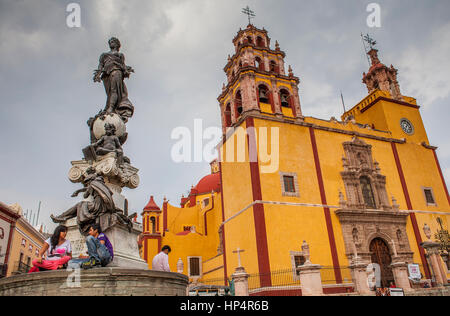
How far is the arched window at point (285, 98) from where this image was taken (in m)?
21.0

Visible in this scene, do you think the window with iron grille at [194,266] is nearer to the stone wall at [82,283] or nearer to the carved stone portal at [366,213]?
the carved stone portal at [366,213]

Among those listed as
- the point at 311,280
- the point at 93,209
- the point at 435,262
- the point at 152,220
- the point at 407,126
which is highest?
the point at 407,126

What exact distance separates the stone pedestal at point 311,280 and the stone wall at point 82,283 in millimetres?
7662

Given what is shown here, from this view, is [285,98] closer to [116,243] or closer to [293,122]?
[293,122]

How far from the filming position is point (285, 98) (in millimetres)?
21344

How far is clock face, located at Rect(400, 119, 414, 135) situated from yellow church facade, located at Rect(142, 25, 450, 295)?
9 cm

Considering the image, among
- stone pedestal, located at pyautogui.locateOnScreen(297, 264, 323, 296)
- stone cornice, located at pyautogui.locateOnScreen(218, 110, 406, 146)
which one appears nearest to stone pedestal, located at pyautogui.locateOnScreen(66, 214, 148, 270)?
stone pedestal, located at pyautogui.locateOnScreen(297, 264, 323, 296)

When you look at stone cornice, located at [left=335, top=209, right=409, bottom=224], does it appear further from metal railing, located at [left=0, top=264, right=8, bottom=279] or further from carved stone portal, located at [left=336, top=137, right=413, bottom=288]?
metal railing, located at [left=0, top=264, right=8, bottom=279]

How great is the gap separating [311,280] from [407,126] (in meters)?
17.4

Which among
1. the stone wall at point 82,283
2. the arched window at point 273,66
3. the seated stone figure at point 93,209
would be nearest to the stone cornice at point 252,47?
the arched window at point 273,66

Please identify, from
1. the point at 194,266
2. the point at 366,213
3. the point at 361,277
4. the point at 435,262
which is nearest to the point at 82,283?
the point at 361,277

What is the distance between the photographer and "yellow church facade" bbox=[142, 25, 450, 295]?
1655cm

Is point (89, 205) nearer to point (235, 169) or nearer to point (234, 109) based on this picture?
point (235, 169)

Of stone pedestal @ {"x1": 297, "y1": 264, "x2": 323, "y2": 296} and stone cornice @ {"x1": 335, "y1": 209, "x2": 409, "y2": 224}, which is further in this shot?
stone cornice @ {"x1": 335, "y1": 209, "x2": 409, "y2": 224}
